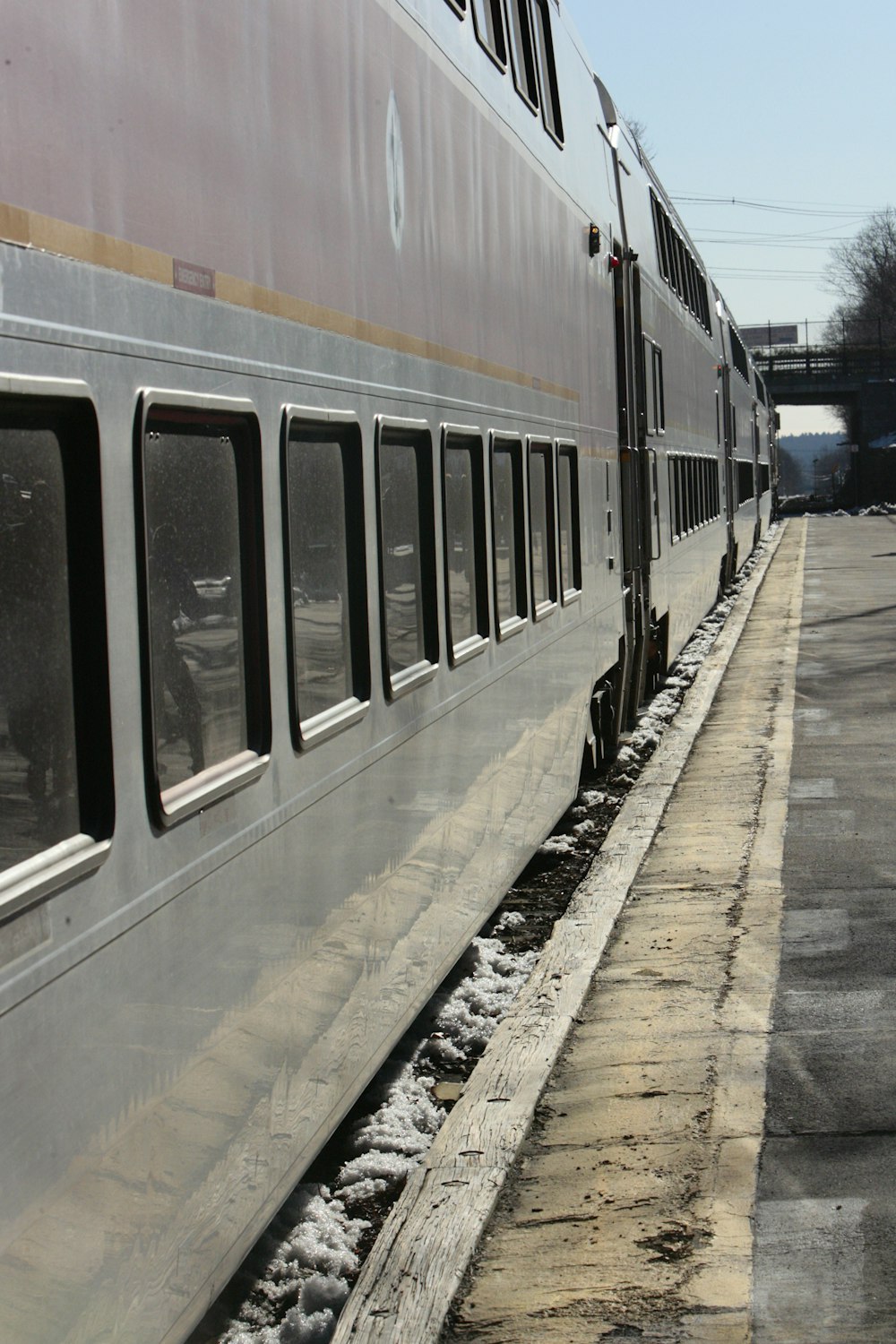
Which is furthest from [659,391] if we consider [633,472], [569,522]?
[569,522]

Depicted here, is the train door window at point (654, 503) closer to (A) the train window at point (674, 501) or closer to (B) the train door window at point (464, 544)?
(A) the train window at point (674, 501)

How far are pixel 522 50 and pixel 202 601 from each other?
4.68 m

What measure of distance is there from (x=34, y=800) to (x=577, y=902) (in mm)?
4755

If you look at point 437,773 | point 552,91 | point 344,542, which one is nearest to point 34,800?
point 344,542

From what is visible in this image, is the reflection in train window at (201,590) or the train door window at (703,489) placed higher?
the train door window at (703,489)

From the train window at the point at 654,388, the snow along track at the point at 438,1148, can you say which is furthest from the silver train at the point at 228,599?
the train window at the point at 654,388

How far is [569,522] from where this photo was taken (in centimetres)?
839

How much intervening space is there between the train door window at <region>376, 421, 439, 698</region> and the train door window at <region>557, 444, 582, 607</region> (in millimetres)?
2877

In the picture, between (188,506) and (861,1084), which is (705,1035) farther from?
(188,506)

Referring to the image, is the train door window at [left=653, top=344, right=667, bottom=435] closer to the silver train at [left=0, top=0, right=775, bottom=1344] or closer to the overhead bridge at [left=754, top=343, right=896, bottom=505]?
the silver train at [left=0, top=0, right=775, bottom=1344]

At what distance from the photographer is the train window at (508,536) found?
6.27 meters

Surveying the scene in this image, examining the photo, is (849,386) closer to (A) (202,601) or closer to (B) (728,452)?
(B) (728,452)

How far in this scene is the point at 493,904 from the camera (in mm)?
6309

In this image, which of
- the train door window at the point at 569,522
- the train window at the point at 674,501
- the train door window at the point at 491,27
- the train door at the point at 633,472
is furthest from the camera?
the train window at the point at 674,501
